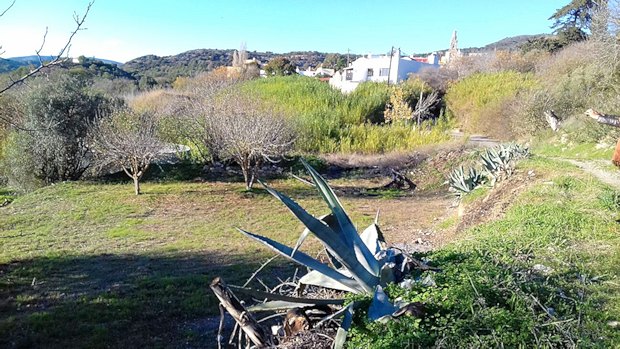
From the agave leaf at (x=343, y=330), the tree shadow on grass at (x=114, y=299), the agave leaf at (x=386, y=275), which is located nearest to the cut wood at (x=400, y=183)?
the tree shadow on grass at (x=114, y=299)

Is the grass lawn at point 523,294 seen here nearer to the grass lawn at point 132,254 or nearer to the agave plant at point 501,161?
the grass lawn at point 132,254

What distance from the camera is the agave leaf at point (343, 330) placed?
181cm

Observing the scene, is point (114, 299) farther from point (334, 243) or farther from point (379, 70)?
point (379, 70)

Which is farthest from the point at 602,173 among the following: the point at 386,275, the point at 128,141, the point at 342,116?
the point at 342,116

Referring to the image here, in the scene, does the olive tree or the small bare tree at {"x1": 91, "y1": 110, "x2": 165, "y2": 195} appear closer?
the small bare tree at {"x1": 91, "y1": 110, "x2": 165, "y2": 195}

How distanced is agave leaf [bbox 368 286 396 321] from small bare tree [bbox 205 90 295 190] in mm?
9318

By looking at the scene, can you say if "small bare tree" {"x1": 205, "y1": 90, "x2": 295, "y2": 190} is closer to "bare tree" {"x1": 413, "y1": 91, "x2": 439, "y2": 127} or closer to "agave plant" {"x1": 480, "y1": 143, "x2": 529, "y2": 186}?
"agave plant" {"x1": 480, "y1": 143, "x2": 529, "y2": 186}

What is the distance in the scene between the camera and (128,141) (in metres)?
11.6

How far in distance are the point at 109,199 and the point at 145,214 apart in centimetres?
190

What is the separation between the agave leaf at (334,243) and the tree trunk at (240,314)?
0.49m

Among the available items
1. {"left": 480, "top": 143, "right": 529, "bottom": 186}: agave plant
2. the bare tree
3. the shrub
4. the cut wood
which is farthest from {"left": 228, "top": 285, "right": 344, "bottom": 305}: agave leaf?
the bare tree

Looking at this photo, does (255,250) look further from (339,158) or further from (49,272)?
(339,158)

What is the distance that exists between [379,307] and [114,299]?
4.73 meters

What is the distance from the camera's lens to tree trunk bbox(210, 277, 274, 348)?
1.93 metres
